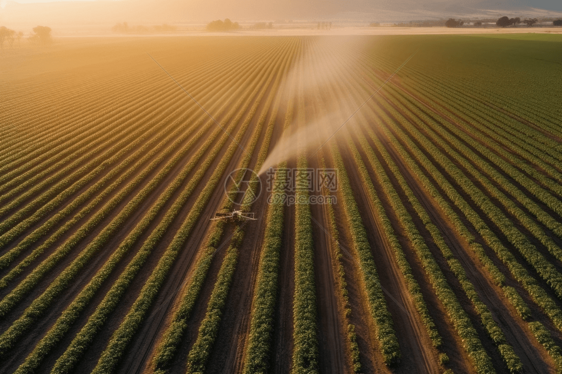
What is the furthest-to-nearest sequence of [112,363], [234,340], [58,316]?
[58,316]
[234,340]
[112,363]

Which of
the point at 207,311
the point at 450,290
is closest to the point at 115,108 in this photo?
the point at 207,311

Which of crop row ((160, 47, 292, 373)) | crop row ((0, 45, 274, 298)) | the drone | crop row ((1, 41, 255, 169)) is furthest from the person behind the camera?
crop row ((1, 41, 255, 169))

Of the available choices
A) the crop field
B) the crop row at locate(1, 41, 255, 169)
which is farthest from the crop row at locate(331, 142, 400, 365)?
the crop row at locate(1, 41, 255, 169)

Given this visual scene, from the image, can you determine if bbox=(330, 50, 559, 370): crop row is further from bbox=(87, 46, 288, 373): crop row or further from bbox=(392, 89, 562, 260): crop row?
bbox=(87, 46, 288, 373): crop row

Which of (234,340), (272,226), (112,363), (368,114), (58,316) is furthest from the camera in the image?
(368,114)

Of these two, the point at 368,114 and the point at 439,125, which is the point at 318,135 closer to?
the point at 368,114

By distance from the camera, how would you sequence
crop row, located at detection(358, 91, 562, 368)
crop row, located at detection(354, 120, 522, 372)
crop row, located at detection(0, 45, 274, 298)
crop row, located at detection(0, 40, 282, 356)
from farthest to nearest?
crop row, located at detection(0, 45, 274, 298), crop row, located at detection(358, 91, 562, 368), crop row, located at detection(0, 40, 282, 356), crop row, located at detection(354, 120, 522, 372)

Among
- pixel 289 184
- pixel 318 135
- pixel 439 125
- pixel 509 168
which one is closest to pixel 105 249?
pixel 289 184
